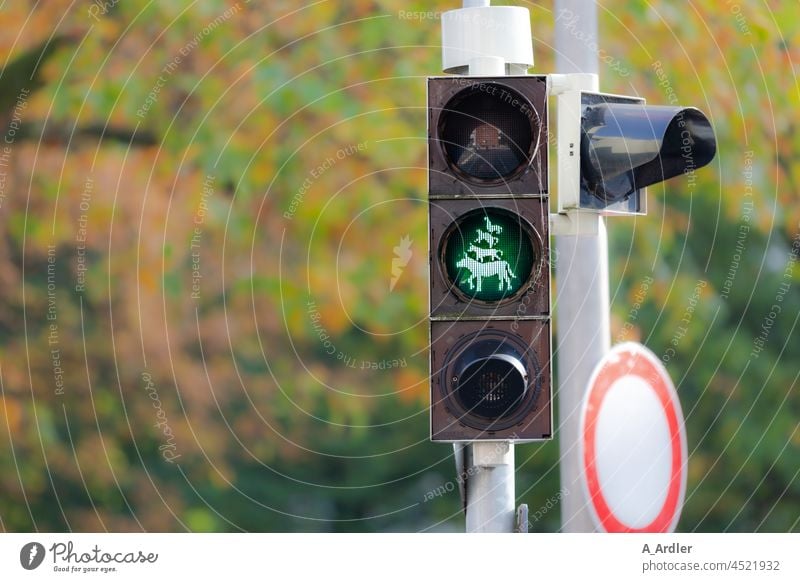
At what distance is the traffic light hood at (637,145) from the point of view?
597 cm

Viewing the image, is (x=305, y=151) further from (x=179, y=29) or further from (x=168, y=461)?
(x=168, y=461)

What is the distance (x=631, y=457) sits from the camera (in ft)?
20.4

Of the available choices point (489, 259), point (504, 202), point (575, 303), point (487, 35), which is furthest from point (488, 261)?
point (575, 303)

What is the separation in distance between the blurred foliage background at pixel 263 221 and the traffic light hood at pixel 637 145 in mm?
4655

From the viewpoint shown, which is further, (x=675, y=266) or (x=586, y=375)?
(x=675, y=266)

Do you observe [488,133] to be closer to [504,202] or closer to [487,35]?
[504,202]

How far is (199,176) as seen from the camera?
1211cm

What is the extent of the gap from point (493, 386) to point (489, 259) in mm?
470

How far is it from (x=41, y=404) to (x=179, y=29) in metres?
3.15

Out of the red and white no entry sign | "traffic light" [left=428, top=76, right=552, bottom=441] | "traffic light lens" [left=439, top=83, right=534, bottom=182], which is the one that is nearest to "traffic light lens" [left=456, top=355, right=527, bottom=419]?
"traffic light" [left=428, top=76, right=552, bottom=441]

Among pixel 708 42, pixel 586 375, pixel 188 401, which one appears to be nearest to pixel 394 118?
pixel 708 42

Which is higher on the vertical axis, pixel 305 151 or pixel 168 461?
pixel 305 151

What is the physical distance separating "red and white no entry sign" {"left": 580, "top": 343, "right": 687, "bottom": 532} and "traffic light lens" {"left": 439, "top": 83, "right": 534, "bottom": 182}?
92 centimetres

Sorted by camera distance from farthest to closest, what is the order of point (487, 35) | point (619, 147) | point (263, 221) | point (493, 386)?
point (263, 221), point (487, 35), point (619, 147), point (493, 386)
